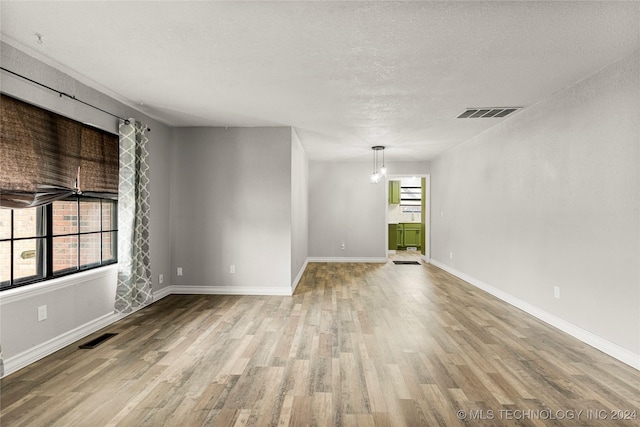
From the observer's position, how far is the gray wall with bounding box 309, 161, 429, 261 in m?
8.54

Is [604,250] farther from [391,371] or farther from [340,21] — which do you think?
Answer: [340,21]

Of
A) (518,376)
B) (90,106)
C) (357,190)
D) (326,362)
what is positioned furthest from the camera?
(357,190)

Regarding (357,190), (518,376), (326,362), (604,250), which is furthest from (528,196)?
(357,190)

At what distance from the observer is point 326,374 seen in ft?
8.55

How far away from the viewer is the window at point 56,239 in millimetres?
2766

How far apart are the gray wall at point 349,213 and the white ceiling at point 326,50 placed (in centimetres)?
421

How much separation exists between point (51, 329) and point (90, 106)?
2.19 m

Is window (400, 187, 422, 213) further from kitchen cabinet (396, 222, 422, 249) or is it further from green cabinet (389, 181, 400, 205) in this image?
green cabinet (389, 181, 400, 205)

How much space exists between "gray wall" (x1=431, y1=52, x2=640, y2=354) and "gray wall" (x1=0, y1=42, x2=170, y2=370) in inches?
194

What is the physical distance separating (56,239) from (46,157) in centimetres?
79

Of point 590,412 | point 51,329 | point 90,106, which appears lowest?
point 590,412

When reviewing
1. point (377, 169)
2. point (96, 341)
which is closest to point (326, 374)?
point (96, 341)

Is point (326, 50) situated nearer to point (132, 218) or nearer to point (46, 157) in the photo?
point (46, 157)

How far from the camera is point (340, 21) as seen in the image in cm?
229
